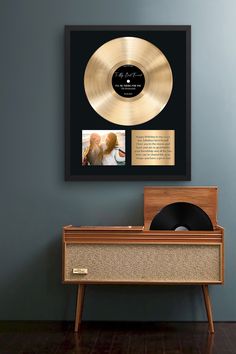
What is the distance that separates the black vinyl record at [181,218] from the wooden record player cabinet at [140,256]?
0.10m

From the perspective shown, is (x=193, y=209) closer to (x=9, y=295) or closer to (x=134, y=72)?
(x=134, y=72)

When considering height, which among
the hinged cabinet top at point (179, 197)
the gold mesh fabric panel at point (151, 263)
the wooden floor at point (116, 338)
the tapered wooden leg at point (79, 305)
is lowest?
the wooden floor at point (116, 338)

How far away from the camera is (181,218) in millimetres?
4289

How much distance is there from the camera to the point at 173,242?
164 inches

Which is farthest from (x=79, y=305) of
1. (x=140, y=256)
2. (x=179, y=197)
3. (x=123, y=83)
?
(x=123, y=83)

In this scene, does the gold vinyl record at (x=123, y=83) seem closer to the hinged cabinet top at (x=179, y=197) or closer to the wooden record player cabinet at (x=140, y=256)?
the hinged cabinet top at (x=179, y=197)

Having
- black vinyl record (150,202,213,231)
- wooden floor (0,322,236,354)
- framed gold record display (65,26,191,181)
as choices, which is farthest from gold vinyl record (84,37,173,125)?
wooden floor (0,322,236,354)

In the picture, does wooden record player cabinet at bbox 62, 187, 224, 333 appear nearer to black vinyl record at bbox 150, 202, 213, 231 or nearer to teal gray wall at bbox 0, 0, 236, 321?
black vinyl record at bbox 150, 202, 213, 231

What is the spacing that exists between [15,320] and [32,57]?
1.71m

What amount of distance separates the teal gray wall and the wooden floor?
125mm

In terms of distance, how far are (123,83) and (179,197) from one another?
32.4 inches

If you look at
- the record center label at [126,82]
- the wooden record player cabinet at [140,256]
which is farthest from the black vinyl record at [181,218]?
the record center label at [126,82]

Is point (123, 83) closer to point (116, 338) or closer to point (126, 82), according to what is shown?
point (126, 82)

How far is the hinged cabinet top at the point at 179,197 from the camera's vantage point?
441 cm
